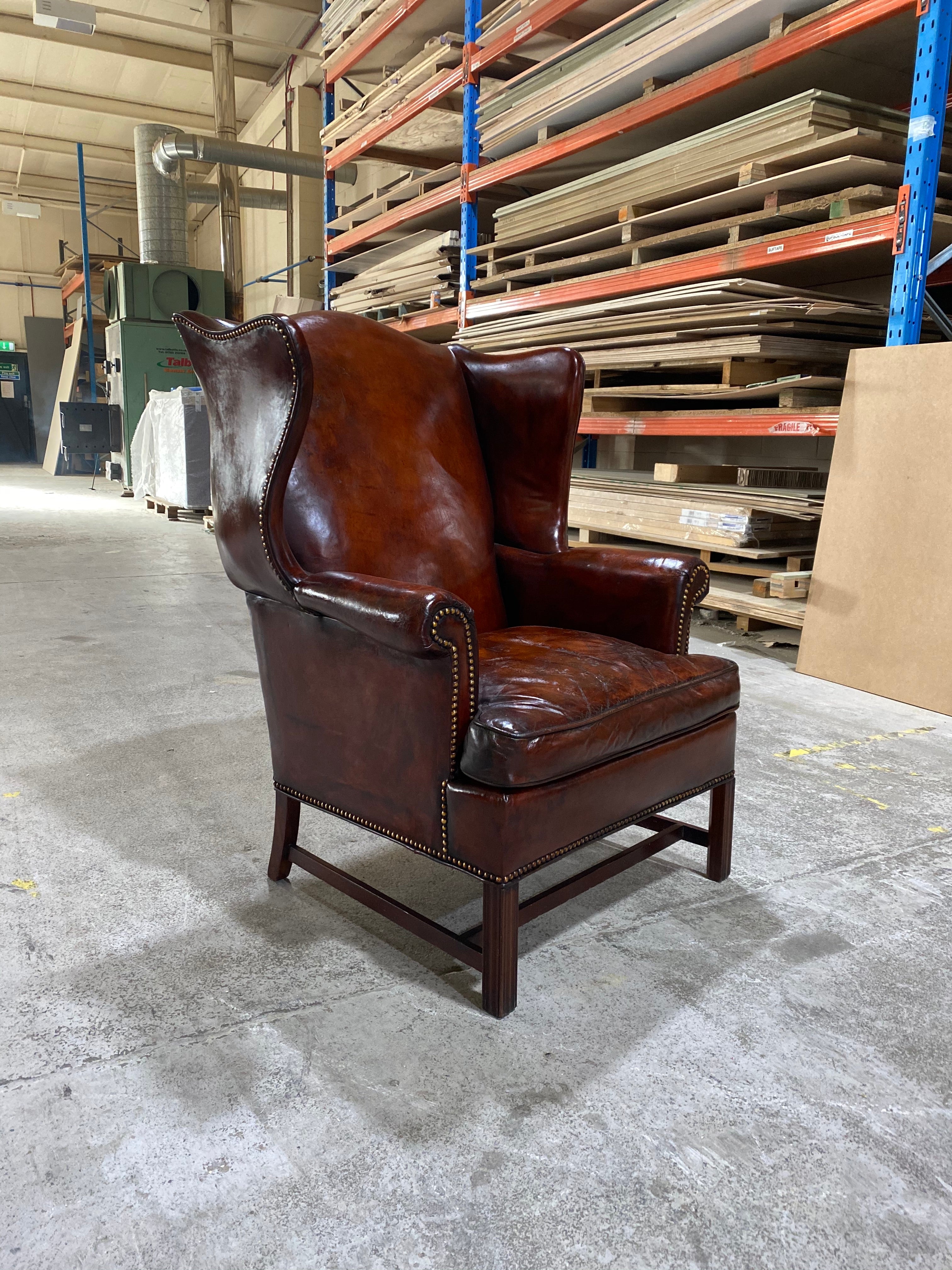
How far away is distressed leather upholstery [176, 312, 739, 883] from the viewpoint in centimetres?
131

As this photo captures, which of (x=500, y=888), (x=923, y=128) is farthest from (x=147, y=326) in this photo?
(x=500, y=888)

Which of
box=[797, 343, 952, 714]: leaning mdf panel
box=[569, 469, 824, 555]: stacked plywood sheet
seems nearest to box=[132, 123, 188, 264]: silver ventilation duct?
box=[569, 469, 824, 555]: stacked plywood sheet

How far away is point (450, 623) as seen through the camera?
4.21 ft

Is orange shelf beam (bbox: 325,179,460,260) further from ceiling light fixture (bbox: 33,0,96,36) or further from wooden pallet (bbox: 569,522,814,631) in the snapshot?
ceiling light fixture (bbox: 33,0,96,36)

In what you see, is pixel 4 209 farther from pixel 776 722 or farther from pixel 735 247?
pixel 776 722

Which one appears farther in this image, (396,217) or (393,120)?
(396,217)

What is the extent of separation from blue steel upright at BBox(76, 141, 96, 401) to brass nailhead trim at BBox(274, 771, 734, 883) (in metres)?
11.7

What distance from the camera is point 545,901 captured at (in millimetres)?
1446

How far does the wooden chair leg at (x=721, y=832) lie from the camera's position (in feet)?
5.65

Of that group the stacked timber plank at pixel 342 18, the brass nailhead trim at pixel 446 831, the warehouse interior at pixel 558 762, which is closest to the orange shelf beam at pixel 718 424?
the warehouse interior at pixel 558 762

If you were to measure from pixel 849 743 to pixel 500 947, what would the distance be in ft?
5.18

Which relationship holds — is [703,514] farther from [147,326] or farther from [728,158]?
[147,326]

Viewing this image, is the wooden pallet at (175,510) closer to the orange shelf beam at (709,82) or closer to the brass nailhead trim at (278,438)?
the orange shelf beam at (709,82)

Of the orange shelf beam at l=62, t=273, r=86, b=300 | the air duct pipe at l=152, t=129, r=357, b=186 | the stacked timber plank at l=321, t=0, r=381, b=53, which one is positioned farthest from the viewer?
the orange shelf beam at l=62, t=273, r=86, b=300
